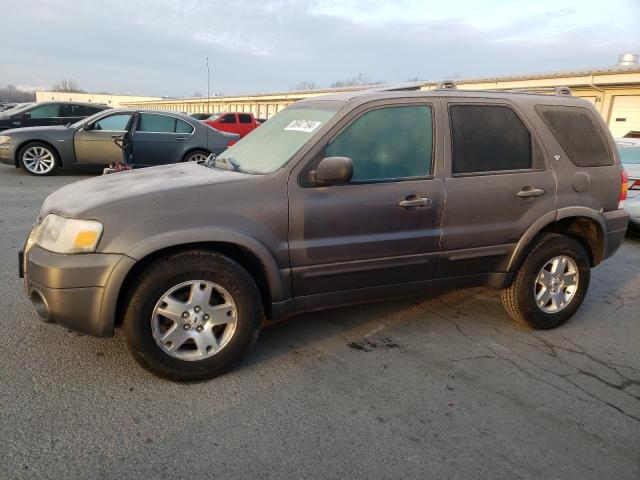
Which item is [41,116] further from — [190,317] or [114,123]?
[190,317]

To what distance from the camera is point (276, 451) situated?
2381 millimetres

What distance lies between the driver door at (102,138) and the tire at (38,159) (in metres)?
0.58

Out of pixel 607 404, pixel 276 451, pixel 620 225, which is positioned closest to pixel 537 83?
pixel 620 225

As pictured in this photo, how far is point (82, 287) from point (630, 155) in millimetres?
7716

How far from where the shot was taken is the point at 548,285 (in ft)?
12.9

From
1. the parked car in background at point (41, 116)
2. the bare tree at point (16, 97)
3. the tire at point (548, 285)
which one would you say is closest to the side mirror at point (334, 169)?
the tire at point (548, 285)

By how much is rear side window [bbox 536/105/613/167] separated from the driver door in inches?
354

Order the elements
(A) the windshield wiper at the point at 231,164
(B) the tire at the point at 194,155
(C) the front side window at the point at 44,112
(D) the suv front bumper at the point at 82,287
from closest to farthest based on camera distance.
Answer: (D) the suv front bumper at the point at 82,287 < (A) the windshield wiper at the point at 231,164 < (B) the tire at the point at 194,155 < (C) the front side window at the point at 44,112

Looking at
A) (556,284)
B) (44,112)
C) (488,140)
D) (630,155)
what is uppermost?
(44,112)

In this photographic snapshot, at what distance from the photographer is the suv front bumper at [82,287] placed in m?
2.67

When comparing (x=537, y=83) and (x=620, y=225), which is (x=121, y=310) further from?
(x=537, y=83)

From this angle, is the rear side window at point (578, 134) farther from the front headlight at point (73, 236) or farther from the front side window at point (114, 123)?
the front side window at point (114, 123)

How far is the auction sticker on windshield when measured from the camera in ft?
10.8

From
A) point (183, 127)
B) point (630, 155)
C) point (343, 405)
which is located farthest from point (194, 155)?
point (343, 405)
